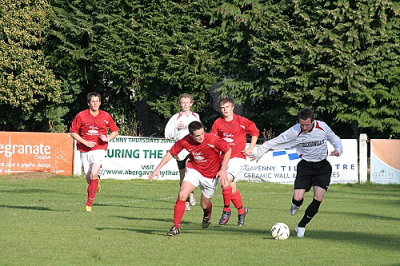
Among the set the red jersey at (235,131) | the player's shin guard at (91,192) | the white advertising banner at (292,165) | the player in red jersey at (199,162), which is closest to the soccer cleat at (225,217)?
the red jersey at (235,131)

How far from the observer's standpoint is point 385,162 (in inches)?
1298

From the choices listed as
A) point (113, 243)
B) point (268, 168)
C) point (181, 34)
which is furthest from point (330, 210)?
point (181, 34)

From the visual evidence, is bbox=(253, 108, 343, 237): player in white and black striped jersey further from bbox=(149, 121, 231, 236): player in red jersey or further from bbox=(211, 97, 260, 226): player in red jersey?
bbox=(211, 97, 260, 226): player in red jersey

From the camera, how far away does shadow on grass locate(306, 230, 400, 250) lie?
13.3 metres

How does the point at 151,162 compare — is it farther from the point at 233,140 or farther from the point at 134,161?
the point at 233,140

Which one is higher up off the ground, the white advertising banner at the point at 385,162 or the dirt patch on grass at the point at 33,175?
the white advertising banner at the point at 385,162

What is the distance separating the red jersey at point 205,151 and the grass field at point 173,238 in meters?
0.99

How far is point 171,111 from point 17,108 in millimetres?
7313

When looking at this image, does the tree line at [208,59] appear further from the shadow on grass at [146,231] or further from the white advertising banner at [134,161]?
the shadow on grass at [146,231]

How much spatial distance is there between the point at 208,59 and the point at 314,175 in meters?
28.7

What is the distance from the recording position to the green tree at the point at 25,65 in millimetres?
42344

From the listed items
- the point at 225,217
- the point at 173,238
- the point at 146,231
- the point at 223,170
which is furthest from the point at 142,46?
the point at 173,238

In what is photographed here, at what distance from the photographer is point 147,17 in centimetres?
4331

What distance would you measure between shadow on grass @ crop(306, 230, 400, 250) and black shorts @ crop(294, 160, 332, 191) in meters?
0.75
